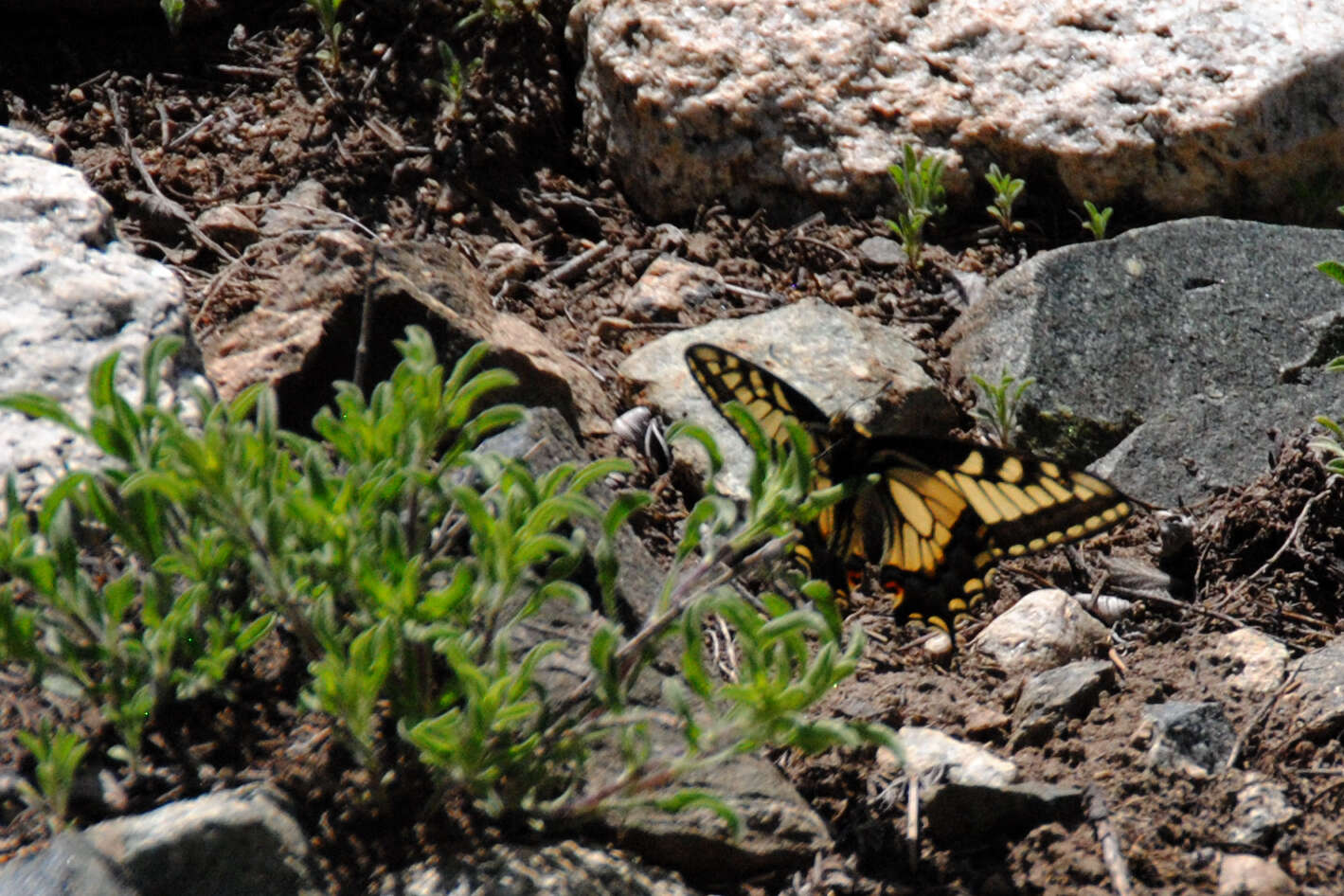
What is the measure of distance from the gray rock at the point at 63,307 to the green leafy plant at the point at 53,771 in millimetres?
713

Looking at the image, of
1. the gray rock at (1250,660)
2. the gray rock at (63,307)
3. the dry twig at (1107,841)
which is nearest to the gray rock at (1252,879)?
the dry twig at (1107,841)

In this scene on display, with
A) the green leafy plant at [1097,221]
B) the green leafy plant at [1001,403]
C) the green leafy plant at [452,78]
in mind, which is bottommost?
the green leafy plant at [1001,403]

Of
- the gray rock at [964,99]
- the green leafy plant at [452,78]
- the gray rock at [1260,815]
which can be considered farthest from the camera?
the green leafy plant at [452,78]

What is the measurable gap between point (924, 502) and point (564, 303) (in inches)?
63.4

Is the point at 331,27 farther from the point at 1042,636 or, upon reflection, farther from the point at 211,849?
the point at 211,849

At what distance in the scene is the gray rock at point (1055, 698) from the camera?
314 centimetres

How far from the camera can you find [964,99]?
4934 millimetres

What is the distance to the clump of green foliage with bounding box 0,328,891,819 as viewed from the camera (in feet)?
6.78

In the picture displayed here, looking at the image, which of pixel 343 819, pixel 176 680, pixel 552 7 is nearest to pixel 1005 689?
pixel 343 819

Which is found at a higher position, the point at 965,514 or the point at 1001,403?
the point at 1001,403

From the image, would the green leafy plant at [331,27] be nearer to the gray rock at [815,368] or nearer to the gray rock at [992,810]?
the gray rock at [815,368]

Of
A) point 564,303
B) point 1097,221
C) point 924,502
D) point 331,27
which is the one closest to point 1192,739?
point 924,502

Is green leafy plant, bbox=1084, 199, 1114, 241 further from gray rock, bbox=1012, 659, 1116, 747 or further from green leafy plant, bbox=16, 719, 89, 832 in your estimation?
green leafy plant, bbox=16, 719, 89, 832

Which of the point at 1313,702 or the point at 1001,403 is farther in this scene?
the point at 1001,403
